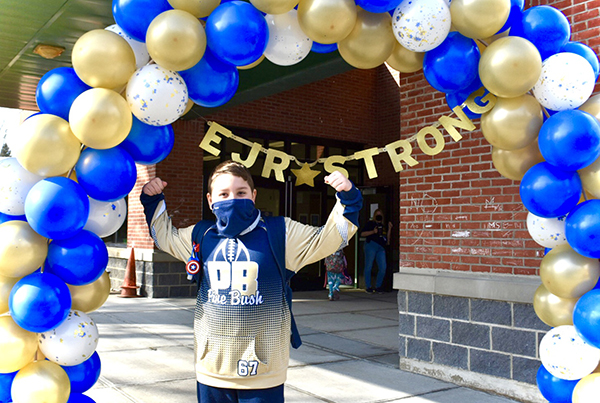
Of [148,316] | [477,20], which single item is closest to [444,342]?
[477,20]

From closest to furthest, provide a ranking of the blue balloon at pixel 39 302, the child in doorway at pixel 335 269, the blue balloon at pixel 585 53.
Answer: the blue balloon at pixel 39 302 → the blue balloon at pixel 585 53 → the child in doorway at pixel 335 269

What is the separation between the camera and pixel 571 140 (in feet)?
8.41

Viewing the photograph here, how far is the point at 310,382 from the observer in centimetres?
518

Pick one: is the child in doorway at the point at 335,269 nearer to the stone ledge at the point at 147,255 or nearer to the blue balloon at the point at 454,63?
the stone ledge at the point at 147,255

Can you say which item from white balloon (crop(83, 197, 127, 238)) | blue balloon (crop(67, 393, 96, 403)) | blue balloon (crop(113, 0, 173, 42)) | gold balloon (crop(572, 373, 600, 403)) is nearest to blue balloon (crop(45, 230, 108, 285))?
white balloon (crop(83, 197, 127, 238))

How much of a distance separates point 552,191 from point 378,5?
1234mm

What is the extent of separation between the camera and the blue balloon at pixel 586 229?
99.9 inches

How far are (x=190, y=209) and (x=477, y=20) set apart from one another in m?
9.08

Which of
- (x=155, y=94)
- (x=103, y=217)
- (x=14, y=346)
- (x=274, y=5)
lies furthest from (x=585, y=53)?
(x=14, y=346)

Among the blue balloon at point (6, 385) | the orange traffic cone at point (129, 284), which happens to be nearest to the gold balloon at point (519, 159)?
the blue balloon at point (6, 385)

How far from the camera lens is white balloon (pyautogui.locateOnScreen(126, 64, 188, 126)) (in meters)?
2.62

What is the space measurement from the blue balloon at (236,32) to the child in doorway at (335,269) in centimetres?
795

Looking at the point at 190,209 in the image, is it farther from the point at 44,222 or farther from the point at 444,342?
the point at 44,222

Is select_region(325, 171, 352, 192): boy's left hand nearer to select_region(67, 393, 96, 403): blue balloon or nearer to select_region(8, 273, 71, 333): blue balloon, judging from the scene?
select_region(8, 273, 71, 333): blue balloon
